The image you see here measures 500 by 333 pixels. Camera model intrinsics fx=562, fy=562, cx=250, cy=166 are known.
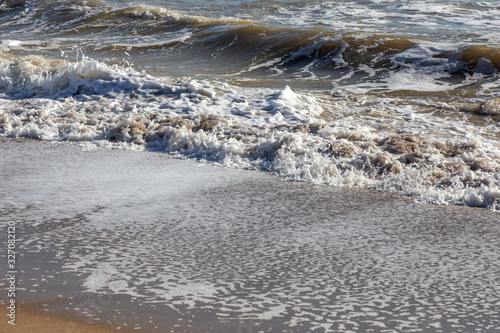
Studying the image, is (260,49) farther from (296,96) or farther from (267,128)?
(267,128)

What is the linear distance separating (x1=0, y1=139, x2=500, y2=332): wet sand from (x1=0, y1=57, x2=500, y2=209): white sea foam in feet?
1.35

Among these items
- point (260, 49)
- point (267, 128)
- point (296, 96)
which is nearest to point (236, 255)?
point (267, 128)

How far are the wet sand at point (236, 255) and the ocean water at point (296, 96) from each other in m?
0.61

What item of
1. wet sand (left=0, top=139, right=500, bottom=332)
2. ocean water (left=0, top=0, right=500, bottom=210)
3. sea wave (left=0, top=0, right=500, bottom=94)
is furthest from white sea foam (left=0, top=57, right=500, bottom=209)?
sea wave (left=0, top=0, right=500, bottom=94)

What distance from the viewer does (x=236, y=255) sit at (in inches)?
125

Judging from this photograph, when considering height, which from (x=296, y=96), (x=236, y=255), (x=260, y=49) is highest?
(x=260, y=49)

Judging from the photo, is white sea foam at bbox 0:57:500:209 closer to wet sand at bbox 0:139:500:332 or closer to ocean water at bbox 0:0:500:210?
ocean water at bbox 0:0:500:210

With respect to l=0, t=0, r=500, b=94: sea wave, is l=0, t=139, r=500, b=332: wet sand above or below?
below

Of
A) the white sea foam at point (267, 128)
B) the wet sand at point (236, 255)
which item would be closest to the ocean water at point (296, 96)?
the white sea foam at point (267, 128)

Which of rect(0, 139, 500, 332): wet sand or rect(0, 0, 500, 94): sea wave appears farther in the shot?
rect(0, 0, 500, 94): sea wave

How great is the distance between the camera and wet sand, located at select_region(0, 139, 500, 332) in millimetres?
2484

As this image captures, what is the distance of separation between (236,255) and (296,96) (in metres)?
4.71

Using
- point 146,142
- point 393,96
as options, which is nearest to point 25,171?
point 146,142

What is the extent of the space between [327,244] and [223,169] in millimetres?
1927
